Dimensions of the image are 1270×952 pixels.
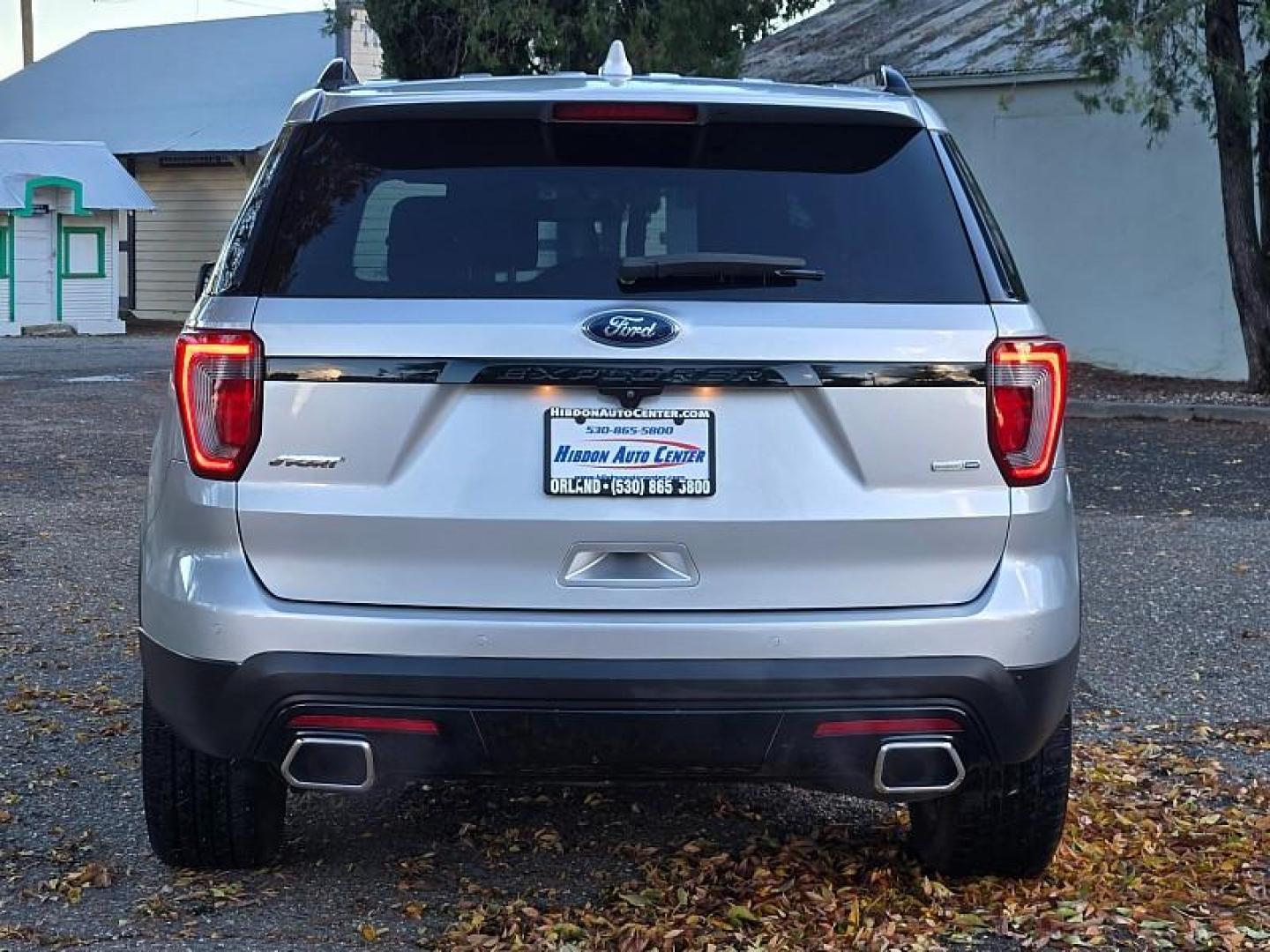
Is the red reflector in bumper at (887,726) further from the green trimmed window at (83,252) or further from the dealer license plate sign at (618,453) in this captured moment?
the green trimmed window at (83,252)

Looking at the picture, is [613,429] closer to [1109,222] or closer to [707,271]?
[707,271]

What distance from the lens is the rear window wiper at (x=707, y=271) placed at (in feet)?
12.5

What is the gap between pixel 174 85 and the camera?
38.5 m

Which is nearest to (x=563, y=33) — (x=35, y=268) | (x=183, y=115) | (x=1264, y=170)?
(x=1264, y=170)

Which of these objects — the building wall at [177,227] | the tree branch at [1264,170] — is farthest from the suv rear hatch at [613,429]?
the building wall at [177,227]

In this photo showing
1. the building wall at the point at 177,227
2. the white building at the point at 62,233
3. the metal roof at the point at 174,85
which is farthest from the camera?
the metal roof at the point at 174,85

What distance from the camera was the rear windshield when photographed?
3.85 metres

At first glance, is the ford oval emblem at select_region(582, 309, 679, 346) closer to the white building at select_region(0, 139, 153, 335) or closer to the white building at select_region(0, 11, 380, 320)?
the white building at select_region(0, 139, 153, 335)

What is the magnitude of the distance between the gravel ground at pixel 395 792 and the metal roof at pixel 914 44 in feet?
31.2

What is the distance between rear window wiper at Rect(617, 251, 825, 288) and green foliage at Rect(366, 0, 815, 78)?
17964 mm

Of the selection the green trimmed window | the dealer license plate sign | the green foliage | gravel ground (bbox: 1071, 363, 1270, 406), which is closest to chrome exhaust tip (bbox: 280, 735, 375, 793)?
the dealer license plate sign

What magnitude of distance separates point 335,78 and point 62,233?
95.6 ft

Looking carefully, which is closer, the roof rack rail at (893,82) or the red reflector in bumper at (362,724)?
the red reflector in bumper at (362,724)

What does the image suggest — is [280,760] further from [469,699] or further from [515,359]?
[515,359]
